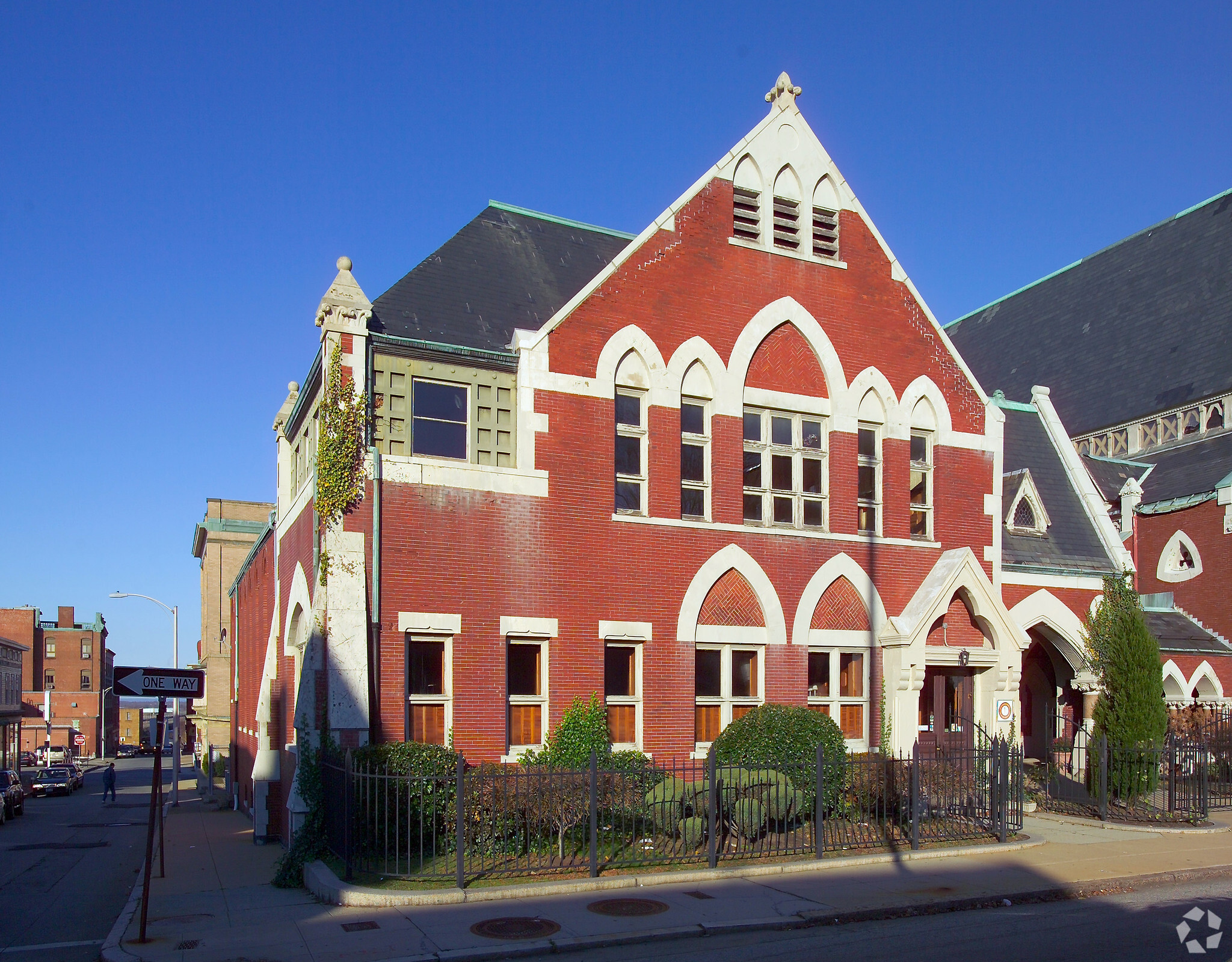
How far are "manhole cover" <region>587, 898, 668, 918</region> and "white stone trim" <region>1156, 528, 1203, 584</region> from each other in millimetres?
25017

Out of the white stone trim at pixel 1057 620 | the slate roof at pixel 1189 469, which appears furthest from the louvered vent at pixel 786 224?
the slate roof at pixel 1189 469

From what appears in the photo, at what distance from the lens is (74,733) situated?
3920 inches

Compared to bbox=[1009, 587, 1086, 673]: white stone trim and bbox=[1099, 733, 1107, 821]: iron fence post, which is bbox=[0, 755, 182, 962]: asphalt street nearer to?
bbox=[1099, 733, 1107, 821]: iron fence post

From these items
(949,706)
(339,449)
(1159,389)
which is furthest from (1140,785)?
(1159,389)

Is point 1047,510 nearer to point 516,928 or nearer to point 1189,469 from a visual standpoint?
point 1189,469

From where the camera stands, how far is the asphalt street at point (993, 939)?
9953 mm

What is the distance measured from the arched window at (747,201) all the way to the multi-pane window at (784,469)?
3404mm

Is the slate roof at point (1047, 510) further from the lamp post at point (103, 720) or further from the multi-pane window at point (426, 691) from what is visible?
the lamp post at point (103, 720)

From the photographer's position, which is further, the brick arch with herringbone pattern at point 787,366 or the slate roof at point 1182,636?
the slate roof at point 1182,636

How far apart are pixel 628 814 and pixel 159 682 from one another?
21.7 feet

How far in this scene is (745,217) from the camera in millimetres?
20297

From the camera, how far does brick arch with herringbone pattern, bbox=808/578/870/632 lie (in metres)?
19.9

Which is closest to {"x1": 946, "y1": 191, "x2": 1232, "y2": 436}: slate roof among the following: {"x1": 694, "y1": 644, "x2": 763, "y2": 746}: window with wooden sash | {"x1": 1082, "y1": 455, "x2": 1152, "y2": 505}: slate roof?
{"x1": 1082, "y1": 455, "x2": 1152, "y2": 505}: slate roof

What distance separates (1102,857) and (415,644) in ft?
33.9
